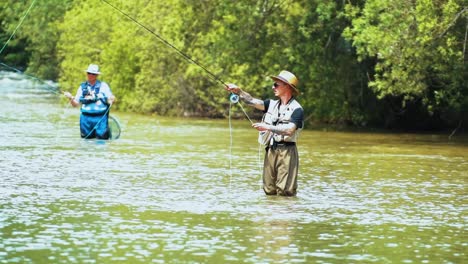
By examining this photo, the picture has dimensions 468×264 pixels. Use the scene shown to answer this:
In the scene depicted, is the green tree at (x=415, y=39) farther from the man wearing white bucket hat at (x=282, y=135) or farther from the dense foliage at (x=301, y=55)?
the man wearing white bucket hat at (x=282, y=135)

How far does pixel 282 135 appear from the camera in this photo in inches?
581

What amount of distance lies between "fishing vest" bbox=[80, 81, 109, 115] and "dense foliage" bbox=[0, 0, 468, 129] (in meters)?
3.32

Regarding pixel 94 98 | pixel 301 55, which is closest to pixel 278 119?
pixel 94 98

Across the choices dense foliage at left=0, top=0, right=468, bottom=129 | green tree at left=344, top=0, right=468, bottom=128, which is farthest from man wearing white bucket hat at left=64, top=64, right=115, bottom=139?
green tree at left=344, top=0, right=468, bottom=128

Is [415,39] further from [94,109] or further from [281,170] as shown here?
[281,170]

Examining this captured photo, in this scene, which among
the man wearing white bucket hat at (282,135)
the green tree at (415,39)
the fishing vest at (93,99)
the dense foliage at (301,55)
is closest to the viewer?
the man wearing white bucket hat at (282,135)

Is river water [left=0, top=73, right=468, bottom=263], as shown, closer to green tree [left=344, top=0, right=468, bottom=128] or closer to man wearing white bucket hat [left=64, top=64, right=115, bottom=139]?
man wearing white bucket hat [left=64, top=64, right=115, bottom=139]

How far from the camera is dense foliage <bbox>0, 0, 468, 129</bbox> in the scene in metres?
26.4

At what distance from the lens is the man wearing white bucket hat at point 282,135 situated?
14711 mm

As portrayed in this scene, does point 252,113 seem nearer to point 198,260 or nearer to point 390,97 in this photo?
point 390,97

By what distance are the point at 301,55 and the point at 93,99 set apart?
1058 cm

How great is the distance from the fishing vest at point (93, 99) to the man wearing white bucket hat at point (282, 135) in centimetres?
818

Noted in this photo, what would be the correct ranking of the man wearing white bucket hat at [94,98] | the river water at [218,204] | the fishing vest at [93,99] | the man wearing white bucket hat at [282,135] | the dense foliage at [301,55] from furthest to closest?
1. the dense foliage at [301,55]
2. the fishing vest at [93,99]
3. the man wearing white bucket hat at [94,98]
4. the man wearing white bucket hat at [282,135]
5. the river water at [218,204]

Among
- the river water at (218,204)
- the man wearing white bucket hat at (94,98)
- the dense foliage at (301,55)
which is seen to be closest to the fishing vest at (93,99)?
the man wearing white bucket hat at (94,98)
